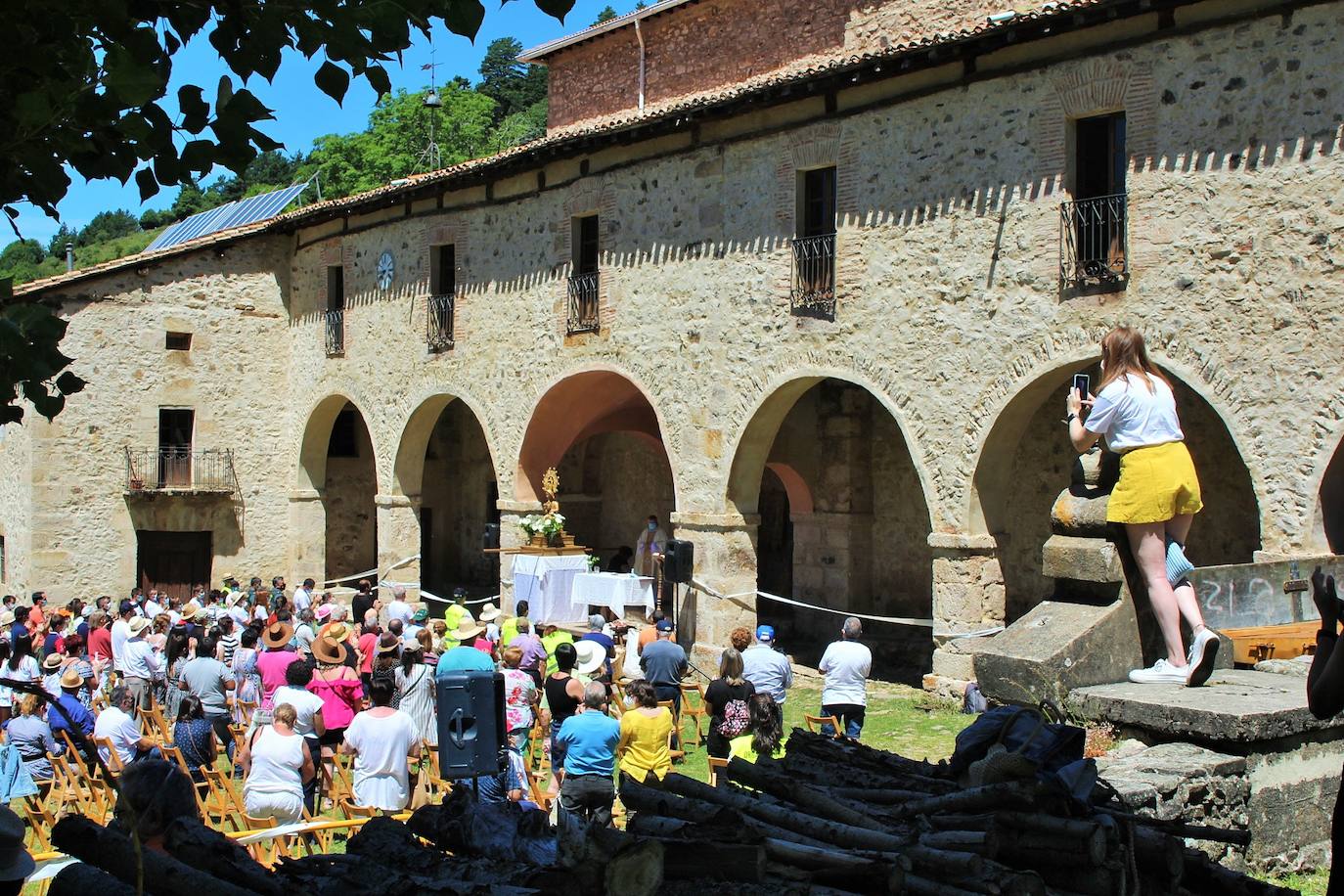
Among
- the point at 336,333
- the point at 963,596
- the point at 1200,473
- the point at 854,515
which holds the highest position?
the point at 336,333

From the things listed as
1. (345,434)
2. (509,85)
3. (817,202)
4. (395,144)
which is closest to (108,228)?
(509,85)

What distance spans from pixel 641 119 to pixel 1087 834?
574 inches

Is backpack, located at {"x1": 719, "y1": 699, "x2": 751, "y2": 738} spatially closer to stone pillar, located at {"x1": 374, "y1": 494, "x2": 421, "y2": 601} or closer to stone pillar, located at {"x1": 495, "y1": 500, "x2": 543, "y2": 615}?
stone pillar, located at {"x1": 495, "y1": 500, "x2": 543, "y2": 615}

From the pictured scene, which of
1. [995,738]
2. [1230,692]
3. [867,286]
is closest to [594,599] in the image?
[867,286]

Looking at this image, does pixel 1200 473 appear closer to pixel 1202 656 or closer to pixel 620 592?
pixel 620 592

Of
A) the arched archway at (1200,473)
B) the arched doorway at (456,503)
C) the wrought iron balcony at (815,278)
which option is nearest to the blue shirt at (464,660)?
the arched archway at (1200,473)

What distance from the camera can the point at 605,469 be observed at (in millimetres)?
24484

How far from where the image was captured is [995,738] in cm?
466

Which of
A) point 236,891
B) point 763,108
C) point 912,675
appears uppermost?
point 763,108

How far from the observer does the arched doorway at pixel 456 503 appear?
27.5 meters

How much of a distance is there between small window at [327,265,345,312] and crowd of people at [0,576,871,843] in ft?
37.7

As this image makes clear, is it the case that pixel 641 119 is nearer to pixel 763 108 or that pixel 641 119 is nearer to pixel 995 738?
pixel 763 108

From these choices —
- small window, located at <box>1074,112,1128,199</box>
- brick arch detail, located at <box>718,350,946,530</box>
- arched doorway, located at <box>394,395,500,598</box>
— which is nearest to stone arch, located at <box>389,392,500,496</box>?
arched doorway, located at <box>394,395,500,598</box>

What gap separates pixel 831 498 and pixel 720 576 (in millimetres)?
2741
